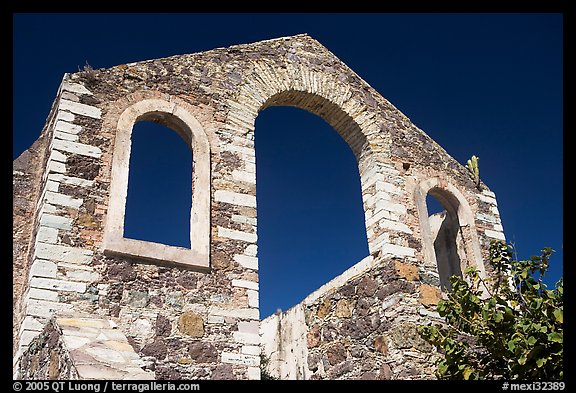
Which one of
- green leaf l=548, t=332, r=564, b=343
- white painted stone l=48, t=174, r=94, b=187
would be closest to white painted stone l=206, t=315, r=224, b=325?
white painted stone l=48, t=174, r=94, b=187

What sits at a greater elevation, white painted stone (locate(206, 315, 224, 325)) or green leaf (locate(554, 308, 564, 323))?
white painted stone (locate(206, 315, 224, 325))

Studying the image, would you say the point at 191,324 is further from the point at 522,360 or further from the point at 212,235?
the point at 522,360

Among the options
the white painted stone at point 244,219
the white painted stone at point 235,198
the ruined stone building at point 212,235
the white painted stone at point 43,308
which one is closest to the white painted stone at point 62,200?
the ruined stone building at point 212,235

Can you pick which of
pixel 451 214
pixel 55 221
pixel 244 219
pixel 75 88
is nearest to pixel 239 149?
pixel 244 219

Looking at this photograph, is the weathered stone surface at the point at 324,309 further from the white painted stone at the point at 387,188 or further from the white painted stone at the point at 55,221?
the white painted stone at the point at 55,221

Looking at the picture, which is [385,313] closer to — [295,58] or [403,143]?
[403,143]

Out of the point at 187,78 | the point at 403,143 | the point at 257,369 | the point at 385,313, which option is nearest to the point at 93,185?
the point at 187,78

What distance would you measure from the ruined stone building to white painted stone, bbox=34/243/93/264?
0.02 metres

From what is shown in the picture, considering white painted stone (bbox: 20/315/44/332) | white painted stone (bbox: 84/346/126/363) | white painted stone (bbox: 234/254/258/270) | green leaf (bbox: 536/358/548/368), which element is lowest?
green leaf (bbox: 536/358/548/368)

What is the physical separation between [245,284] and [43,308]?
7.37 feet

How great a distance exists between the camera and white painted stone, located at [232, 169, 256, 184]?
7.18 metres

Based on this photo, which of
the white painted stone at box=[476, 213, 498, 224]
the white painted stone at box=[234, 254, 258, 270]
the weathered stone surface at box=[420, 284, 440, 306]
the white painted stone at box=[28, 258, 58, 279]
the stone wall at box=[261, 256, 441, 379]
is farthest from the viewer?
the white painted stone at box=[476, 213, 498, 224]

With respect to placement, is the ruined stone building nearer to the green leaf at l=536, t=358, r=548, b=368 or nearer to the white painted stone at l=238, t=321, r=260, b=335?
the white painted stone at l=238, t=321, r=260, b=335

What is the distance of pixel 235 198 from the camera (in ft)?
23.0
